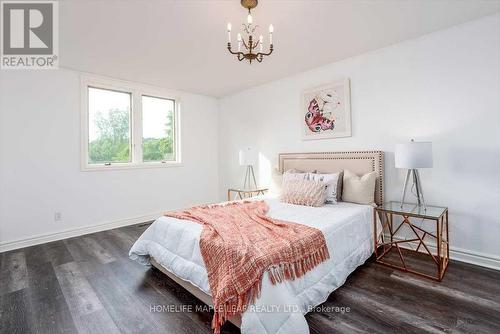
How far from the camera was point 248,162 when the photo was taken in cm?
438

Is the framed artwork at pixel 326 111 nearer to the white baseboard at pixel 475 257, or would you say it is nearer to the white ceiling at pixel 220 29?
the white ceiling at pixel 220 29

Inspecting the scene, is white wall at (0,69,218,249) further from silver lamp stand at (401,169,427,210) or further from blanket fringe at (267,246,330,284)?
silver lamp stand at (401,169,427,210)

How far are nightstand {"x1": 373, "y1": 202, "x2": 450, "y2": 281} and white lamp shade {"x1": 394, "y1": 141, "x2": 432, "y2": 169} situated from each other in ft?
1.50

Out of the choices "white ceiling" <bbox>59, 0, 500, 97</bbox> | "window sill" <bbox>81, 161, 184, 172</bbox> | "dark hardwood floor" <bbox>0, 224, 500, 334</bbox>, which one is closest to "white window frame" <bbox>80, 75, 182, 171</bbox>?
"window sill" <bbox>81, 161, 184, 172</bbox>

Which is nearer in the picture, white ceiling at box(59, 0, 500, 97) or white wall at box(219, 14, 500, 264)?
white ceiling at box(59, 0, 500, 97)

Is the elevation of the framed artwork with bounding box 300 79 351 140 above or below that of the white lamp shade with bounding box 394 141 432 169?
above

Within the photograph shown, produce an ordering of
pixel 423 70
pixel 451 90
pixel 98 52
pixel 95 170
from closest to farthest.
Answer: pixel 451 90 → pixel 423 70 → pixel 98 52 → pixel 95 170

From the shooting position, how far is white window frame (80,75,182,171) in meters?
3.72

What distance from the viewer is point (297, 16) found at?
7.72 ft

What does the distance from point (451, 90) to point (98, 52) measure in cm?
408

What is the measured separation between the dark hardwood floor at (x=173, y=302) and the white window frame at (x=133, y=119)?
173 cm

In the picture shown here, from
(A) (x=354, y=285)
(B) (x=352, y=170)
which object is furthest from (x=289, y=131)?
(A) (x=354, y=285)

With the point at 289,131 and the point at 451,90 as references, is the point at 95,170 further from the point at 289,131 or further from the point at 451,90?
the point at 451,90

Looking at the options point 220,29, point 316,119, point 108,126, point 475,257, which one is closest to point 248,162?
point 316,119
